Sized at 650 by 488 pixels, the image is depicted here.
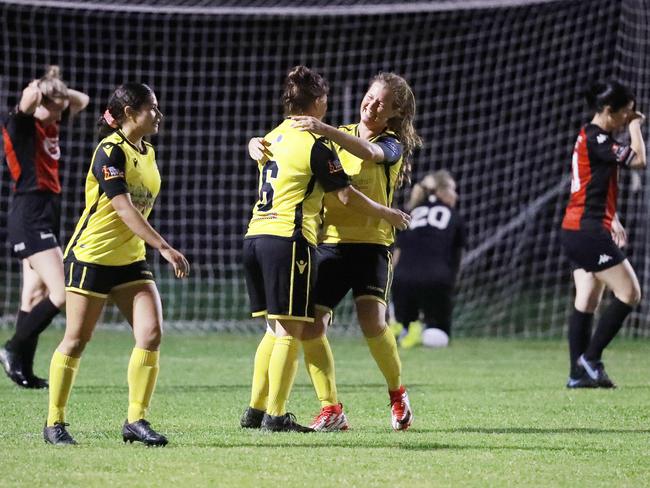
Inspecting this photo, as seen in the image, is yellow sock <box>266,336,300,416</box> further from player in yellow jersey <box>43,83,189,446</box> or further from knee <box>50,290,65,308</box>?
knee <box>50,290,65,308</box>

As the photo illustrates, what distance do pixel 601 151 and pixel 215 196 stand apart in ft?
37.5

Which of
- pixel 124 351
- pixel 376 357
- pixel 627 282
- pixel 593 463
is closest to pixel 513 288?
pixel 124 351

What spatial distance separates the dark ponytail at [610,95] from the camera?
856 centimetres

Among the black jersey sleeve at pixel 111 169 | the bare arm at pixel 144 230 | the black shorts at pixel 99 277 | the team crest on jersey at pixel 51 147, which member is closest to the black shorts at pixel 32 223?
the team crest on jersey at pixel 51 147

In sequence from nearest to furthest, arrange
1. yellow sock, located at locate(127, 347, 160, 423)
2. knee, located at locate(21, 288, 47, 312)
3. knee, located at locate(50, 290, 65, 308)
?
yellow sock, located at locate(127, 347, 160, 423) → knee, located at locate(50, 290, 65, 308) → knee, located at locate(21, 288, 47, 312)

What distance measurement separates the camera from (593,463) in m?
5.34

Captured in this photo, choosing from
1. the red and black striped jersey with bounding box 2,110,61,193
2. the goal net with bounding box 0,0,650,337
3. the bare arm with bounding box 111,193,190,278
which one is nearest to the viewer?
the bare arm with bounding box 111,193,190,278

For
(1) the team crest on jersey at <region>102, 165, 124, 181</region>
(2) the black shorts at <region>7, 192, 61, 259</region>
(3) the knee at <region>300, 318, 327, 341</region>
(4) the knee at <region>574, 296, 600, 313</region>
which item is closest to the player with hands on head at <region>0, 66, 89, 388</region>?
(2) the black shorts at <region>7, 192, 61, 259</region>

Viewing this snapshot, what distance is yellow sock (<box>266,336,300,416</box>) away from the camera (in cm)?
597

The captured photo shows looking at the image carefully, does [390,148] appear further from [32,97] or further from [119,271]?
[32,97]

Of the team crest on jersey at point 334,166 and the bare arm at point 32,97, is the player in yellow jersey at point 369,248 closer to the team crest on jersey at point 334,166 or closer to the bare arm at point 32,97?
the team crest on jersey at point 334,166

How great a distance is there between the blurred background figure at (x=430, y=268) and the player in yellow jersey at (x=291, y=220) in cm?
670

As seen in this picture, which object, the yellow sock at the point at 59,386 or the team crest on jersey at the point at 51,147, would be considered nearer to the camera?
the yellow sock at the point at 59,386

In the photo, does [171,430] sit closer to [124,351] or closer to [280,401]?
[280,401]
